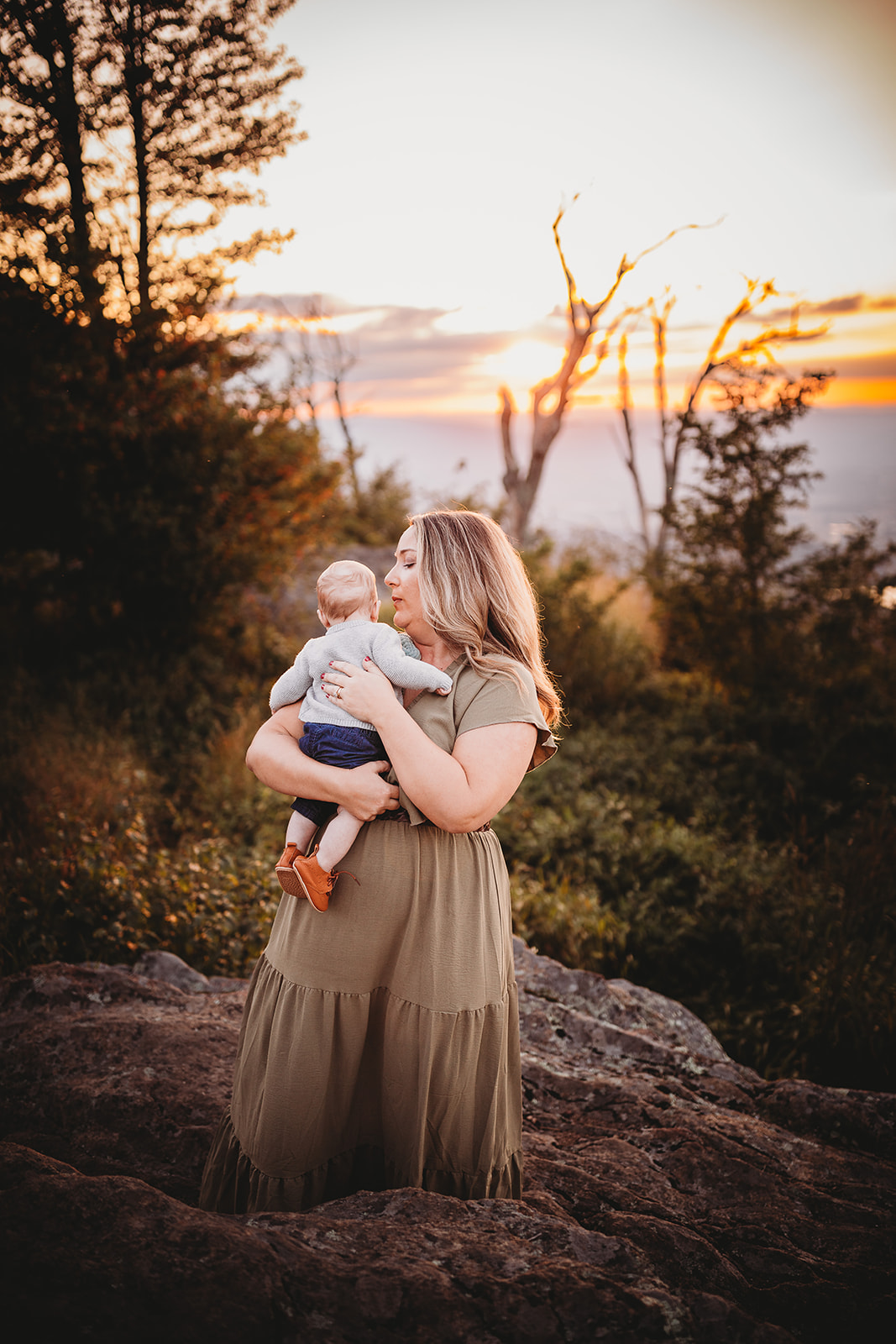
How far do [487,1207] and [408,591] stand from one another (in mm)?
1556

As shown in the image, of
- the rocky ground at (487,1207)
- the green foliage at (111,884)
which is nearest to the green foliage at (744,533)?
the rocky ground at (487,1207)

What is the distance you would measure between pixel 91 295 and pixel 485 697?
784 cm

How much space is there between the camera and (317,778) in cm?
187

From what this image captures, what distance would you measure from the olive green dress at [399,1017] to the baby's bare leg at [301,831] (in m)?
0.17

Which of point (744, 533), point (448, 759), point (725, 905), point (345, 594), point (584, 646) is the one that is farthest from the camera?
point (584, 646)

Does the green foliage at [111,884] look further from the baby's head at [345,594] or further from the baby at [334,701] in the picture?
the baby's head at [345,594]

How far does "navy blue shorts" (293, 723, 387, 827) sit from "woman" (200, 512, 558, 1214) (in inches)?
2.2

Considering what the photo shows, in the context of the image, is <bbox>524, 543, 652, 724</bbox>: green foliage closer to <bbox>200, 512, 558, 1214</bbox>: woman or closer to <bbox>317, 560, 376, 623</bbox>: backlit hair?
<bbox>317, 560, 376, 623</bbox>: backlit hair

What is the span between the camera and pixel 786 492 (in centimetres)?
824

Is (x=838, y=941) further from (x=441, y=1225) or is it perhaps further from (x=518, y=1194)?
(x=441, y=1225)

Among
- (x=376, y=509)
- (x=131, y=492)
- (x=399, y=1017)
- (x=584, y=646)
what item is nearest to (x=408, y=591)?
(x=399, y=1017)

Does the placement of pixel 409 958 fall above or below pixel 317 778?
below

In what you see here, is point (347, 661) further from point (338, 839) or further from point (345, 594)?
point (338, 839)

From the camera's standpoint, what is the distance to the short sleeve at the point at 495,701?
1.81 metres
